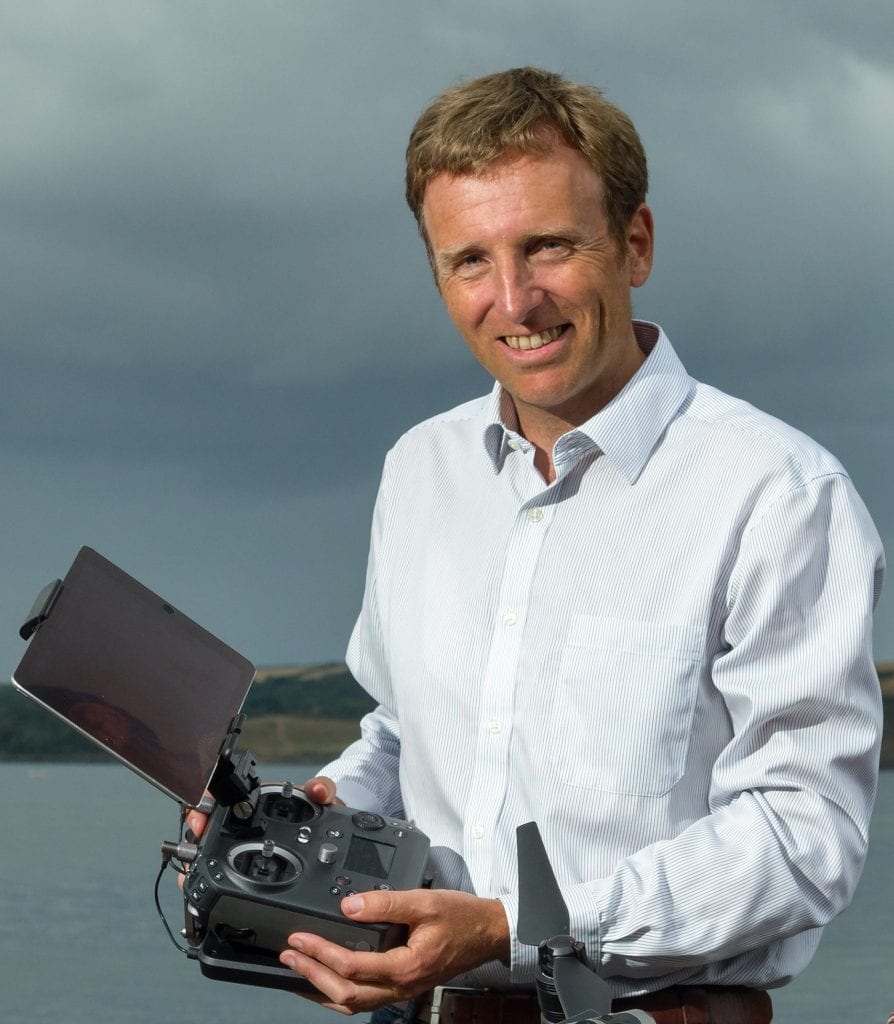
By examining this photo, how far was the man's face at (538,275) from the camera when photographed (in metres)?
1.48

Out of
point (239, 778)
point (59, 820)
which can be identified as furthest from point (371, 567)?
point (59, 820)

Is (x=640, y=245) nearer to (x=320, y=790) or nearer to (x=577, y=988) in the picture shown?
(x=320, y=790)

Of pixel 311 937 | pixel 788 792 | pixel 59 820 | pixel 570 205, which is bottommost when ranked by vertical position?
pixel 311 937

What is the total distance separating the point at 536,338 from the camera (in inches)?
59.6

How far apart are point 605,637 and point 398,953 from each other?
392 millimetres

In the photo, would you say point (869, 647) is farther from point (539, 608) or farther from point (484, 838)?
point (484, 838)

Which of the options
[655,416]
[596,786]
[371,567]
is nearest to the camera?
[596,786]

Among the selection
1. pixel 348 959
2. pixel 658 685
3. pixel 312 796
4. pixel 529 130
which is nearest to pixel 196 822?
pixel 312 796

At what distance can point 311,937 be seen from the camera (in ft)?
4.26

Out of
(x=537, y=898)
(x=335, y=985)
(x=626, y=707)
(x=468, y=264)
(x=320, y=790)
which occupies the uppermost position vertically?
(x=468, y=264)

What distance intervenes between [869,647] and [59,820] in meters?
7.49

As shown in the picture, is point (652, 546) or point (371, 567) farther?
point (371, 567)

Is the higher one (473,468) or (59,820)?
(59,820)

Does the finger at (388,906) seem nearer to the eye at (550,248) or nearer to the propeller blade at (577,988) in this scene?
the propeller blade at (577,988)
